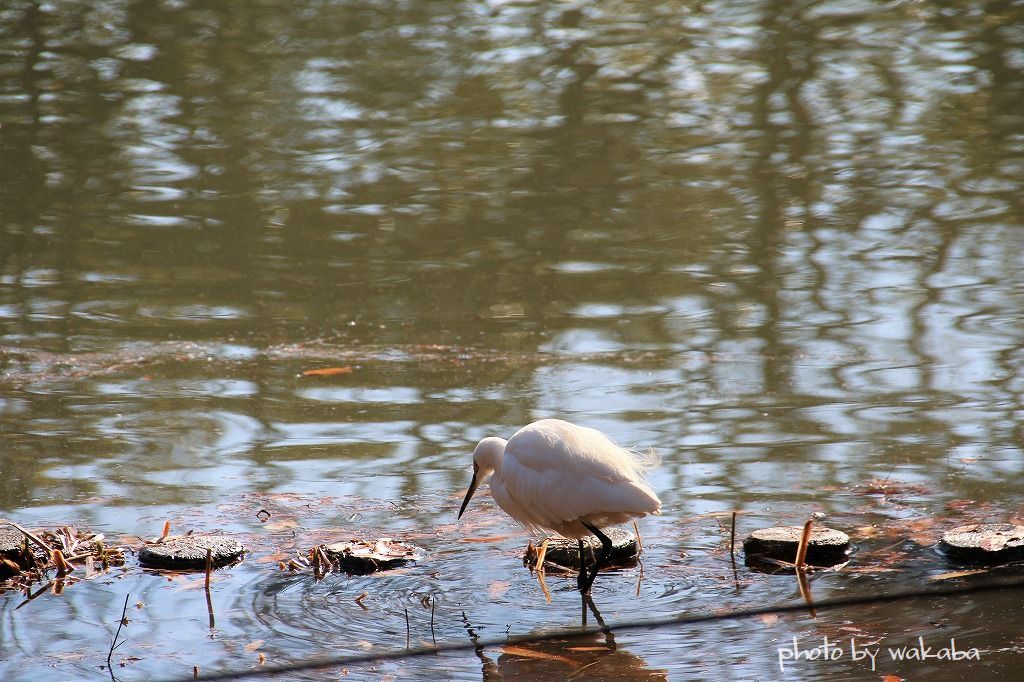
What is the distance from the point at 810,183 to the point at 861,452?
5.72 meters

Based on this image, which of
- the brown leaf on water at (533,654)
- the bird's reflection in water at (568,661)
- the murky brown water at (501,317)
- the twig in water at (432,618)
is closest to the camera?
the bird's reflection in water at (568,661)

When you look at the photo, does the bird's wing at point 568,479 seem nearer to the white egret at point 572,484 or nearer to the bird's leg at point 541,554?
the white egret at point 572,484

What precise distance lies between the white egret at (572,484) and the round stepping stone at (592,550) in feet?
0.24

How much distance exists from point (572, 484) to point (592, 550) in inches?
16.5

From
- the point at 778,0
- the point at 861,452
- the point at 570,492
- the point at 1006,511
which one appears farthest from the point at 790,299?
the point at 778,0

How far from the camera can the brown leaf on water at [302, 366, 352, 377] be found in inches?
297

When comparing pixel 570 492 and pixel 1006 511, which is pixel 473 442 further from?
pixel 1006 511

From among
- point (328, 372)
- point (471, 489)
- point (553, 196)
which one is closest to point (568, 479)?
point (471, 489)

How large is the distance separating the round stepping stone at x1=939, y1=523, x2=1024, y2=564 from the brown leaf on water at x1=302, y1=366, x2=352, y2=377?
382cm

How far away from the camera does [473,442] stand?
21.4 feet

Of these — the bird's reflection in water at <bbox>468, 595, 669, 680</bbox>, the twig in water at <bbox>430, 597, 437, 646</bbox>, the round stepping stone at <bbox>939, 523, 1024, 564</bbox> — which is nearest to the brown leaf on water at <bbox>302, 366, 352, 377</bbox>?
the twig in water at <bbox>430, 597, 437, 646</bbox>

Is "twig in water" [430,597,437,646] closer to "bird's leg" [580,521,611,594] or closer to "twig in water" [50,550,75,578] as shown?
"bird's leg" [580,521,611,594]

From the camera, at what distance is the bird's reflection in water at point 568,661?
4203 mm

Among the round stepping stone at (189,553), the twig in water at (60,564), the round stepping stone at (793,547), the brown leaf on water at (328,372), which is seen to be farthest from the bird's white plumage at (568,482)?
the brown leaf on water at (328,372)
